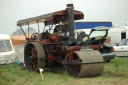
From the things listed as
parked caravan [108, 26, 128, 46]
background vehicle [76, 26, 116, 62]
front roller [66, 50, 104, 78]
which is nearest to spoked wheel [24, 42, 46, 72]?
front roller [66, 50, 104, 78]

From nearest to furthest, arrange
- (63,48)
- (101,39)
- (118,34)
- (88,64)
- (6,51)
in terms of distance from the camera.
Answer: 1. (88,64)
2. (63,48)
3. (101,39)
4. (6,51)
5. (118,34)

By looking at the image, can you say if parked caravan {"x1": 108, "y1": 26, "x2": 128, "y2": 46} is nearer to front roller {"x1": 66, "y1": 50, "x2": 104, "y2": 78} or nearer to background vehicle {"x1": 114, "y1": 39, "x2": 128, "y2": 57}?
background vehicle {"x1": 114, "y1": 39, "x2": 128, "y2": 57}

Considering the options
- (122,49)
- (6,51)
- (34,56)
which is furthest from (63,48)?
(122,49)

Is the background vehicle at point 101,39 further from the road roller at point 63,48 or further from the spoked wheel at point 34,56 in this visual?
the spoked wheel at point 34,56

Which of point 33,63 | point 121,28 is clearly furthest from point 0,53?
point 121,28

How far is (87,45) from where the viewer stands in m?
8.91

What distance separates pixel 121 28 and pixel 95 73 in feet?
40.3

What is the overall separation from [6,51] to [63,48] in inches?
243

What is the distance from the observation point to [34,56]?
1027 centimetres

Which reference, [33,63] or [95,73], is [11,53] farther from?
[95,73]

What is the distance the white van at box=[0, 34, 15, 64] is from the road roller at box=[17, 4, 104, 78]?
297cm

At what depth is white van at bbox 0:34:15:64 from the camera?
13.6 meters

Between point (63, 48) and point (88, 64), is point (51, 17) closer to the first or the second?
point (63, 48)

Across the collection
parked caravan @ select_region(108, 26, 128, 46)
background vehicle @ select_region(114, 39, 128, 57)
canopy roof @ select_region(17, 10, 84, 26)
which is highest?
canopy roof @ select_region(17, 10, 84, 26)
